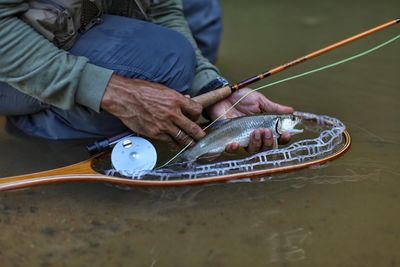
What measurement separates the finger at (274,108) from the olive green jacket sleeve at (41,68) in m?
0.56

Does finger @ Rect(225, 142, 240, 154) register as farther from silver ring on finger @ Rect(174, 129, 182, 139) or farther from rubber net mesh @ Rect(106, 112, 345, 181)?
silver ring on finger @ Rect(174, 129, 182, 139)

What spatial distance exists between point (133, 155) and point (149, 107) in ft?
0.56

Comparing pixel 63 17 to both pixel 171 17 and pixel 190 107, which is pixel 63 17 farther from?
pixel 171 17

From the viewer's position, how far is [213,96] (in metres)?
1.71

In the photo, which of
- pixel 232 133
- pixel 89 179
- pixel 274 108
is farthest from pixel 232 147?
pixel 89 179

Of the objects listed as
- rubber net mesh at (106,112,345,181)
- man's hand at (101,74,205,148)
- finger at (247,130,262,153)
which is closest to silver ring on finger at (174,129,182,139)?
man's hand at (101,74,205,148)

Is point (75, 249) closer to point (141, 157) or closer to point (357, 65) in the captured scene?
point (141, 157)

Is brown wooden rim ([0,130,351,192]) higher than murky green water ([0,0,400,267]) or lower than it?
higher

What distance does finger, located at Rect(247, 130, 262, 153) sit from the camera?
163cm

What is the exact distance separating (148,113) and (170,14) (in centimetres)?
64

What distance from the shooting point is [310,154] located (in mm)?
1706

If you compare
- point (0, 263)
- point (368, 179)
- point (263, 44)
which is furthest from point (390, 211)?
point (263, 44)

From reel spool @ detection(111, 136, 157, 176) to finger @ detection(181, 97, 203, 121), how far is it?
0.49 feet

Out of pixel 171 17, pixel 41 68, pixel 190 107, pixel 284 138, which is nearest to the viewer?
pixel 41 68
